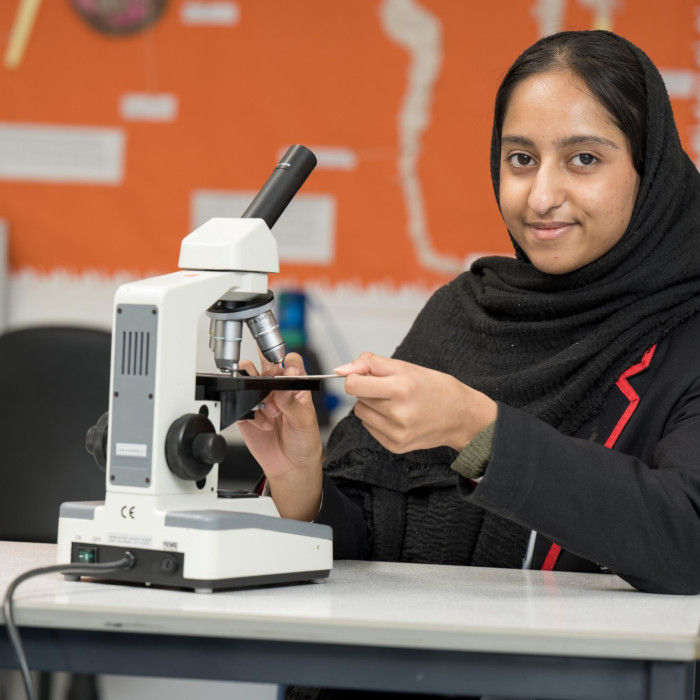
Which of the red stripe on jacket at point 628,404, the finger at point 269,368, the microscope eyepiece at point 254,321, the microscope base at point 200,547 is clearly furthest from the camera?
the red stripe on jacket at point 628,404

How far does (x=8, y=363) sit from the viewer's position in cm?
197

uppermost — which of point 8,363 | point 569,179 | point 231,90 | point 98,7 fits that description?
point 98,7

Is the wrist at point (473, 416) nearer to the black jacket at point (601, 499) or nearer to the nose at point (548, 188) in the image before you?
the black jacket at point (601, 499)

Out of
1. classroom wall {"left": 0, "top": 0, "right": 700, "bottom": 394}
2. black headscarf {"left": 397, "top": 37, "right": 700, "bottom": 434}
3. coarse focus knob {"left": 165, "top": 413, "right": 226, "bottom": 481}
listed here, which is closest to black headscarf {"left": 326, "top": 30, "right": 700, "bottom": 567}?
black headscarf {"left": 397, "top": 37, "right": 700, "bottom": 434}

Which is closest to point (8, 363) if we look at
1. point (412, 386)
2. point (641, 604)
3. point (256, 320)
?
point (256, 320)

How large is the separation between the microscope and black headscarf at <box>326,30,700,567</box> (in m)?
0.45

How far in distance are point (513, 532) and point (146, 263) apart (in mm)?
1797

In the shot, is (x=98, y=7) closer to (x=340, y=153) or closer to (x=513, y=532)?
(x=340, y=153)

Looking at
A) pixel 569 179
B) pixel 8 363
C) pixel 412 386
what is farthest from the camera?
pixel 8 363

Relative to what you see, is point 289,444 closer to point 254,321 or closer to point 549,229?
point 254,321

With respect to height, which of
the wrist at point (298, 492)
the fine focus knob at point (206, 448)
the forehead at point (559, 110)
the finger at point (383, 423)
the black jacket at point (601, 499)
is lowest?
the wrist at point (298, 492)

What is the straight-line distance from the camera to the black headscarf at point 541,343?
1481 millimetres

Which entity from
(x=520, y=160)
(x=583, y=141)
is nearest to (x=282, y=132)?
(x=520, y=160)

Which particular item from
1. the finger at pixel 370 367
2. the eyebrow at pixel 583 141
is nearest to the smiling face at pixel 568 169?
the eyebrow at pixel 583 141
